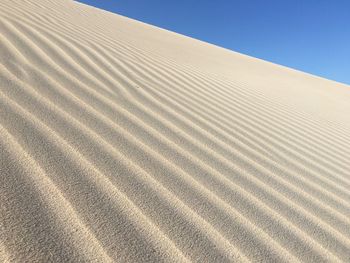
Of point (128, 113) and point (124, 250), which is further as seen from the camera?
A: point (128, 113)

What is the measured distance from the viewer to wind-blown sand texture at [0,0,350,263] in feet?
4.70

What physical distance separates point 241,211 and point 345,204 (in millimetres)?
805

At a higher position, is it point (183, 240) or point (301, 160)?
point (183, 240)

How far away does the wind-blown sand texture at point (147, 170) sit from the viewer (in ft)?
4.70

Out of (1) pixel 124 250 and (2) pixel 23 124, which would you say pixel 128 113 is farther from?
(1) pixel 124 250

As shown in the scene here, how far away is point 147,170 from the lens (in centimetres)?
204

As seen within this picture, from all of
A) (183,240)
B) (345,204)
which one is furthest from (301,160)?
(183,240)

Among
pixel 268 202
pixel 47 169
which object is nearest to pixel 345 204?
pixel 268 202

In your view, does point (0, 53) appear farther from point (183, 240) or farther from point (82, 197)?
point (183, 240)

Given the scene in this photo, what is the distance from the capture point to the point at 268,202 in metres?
2.09

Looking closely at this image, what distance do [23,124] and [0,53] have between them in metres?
1.35

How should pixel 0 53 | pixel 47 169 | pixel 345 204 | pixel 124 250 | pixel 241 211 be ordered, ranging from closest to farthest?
pixel 124 250, pixel 47 169, pixel 241 211, pixel 345 204, pixel 0 53

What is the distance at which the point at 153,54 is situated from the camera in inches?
220

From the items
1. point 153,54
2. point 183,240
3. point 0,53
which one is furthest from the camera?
point 153,54
